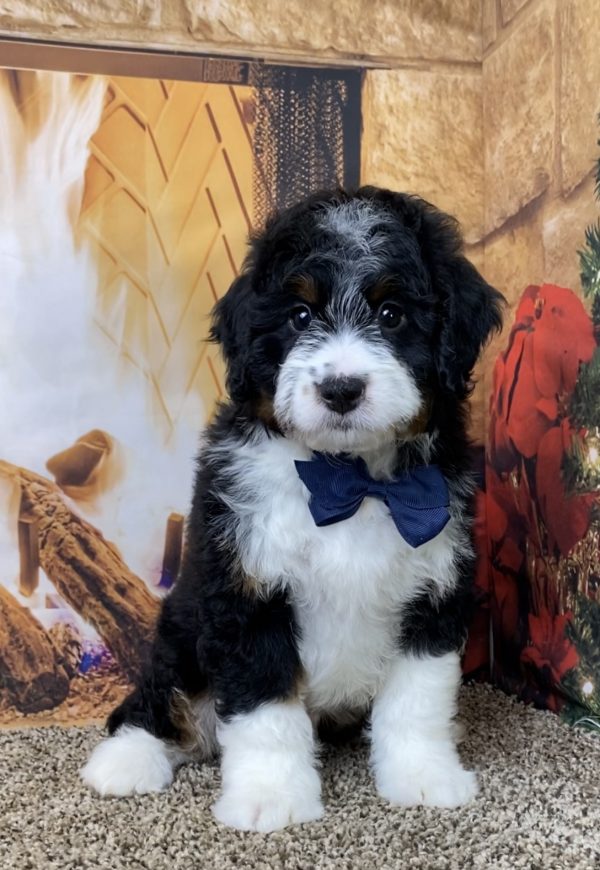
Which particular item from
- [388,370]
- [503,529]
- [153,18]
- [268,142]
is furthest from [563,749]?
[153,18]

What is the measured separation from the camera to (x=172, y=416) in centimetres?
274

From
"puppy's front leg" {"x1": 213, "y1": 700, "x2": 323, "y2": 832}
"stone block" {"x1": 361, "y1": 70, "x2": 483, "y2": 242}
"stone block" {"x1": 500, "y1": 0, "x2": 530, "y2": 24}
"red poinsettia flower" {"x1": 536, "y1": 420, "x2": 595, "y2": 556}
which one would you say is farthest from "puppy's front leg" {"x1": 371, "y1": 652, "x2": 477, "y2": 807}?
"stone block" {"x1": 500, "y1": 0, "x2": 530, "y2": 24}

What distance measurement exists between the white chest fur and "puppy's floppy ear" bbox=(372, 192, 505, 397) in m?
0.37

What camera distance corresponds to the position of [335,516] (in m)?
1.87

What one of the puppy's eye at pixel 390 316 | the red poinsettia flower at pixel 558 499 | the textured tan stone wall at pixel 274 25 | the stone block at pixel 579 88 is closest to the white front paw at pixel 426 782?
the red poinsettia flower at pixel 558 499

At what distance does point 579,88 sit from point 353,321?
1041 millimetres

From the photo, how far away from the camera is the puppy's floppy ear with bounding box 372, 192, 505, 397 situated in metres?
1.84

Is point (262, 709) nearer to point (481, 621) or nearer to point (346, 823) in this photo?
point (346, 823)

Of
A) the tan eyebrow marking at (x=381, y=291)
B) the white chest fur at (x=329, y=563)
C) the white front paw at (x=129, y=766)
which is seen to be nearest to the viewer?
the tan eyebrow marking at (x=381, y=291)

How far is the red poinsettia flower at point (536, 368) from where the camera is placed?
230cm

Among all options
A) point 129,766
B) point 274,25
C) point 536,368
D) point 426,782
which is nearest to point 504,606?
point 536,368

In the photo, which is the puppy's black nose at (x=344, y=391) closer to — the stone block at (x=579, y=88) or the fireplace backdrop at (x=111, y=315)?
the stone block at (x=579, y=88)

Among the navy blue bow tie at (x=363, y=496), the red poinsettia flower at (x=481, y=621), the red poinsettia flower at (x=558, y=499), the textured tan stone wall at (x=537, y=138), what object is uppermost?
the textured tan stone wall at (x=537, y=138)

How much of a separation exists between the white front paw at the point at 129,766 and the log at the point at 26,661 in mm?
565
